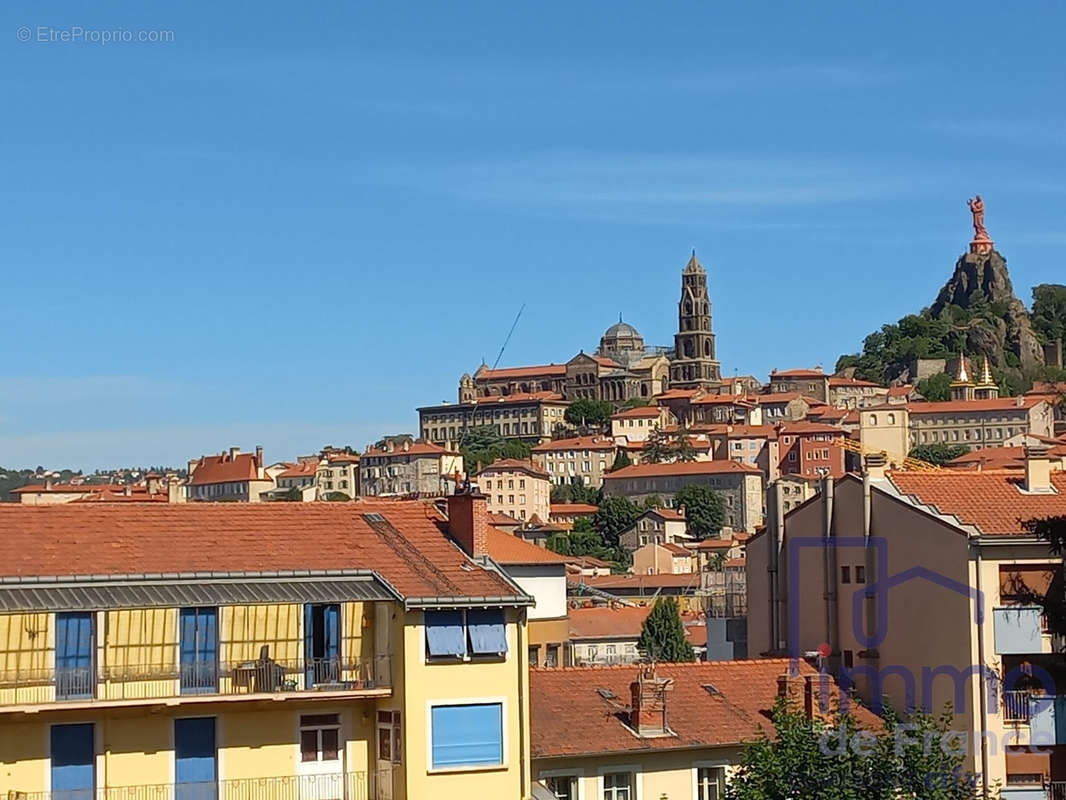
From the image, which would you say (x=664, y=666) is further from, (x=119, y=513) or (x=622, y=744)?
(x=119, y=513)

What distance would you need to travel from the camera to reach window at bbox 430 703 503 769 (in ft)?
88.8

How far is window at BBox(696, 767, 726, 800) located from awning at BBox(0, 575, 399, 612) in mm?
7443

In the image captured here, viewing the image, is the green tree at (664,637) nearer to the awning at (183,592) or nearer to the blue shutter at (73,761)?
the awning at (183,592)

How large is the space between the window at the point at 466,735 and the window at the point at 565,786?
3.37m

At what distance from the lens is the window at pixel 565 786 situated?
1207 inches

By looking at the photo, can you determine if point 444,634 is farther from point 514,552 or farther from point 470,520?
point 514,552

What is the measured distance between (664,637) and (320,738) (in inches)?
3012

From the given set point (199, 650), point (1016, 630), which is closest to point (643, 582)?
point (1016, 630)

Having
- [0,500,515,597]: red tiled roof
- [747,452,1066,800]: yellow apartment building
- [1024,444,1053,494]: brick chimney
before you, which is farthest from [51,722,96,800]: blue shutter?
[1024,444,1053,494]: brick chimney

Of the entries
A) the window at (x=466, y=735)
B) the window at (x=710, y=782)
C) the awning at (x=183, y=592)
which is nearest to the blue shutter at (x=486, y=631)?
the window at (x=466, y=735)

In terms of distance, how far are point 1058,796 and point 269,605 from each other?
16.4m

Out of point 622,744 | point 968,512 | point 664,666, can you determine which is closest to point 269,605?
point 622,744

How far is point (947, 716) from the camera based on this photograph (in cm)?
3152

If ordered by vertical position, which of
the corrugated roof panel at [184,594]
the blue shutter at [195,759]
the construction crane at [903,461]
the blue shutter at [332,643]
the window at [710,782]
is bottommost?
the window at [710,782]
